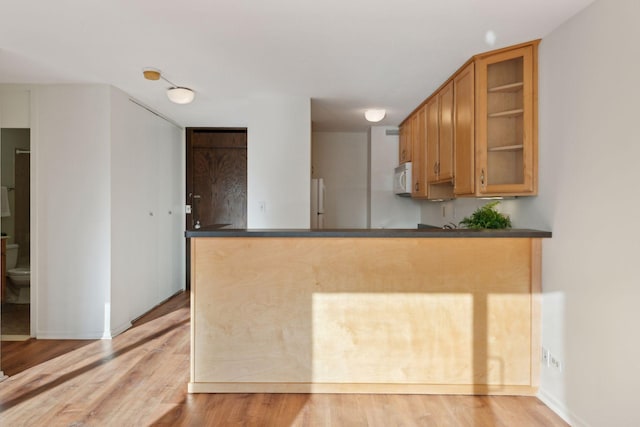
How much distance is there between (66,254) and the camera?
3521 millimetres

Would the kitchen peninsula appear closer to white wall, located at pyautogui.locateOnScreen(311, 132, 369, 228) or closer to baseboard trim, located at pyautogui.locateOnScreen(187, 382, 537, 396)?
baseboard trim, located at pyautogui.locateOnScreen(187, 382, 537, 396)

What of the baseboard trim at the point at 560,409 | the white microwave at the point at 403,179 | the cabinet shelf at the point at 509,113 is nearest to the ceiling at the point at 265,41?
the cabinet shelf at the point at 509,113

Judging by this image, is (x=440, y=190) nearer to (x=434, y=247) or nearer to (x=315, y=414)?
(x=434, y=247)

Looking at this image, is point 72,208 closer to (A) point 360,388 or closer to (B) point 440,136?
(A) point 360,388

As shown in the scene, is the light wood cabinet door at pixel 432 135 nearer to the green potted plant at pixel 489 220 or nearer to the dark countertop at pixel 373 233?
the green potted plant at pixel 489 220

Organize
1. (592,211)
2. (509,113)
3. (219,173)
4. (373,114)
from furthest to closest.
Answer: (219,173), (373,114), (509,113), (592,211)

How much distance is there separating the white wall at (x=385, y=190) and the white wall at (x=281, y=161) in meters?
1.51

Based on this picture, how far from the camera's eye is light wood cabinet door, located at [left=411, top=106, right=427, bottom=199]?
4160 mm

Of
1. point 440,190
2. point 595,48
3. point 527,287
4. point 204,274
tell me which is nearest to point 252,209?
point 204,274

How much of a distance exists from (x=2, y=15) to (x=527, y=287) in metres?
3.39

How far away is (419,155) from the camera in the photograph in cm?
433

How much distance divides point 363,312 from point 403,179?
8.34ft

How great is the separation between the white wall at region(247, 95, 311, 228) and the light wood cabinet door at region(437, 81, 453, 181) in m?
1.24

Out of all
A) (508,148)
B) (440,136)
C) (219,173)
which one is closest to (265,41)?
(508,148)
